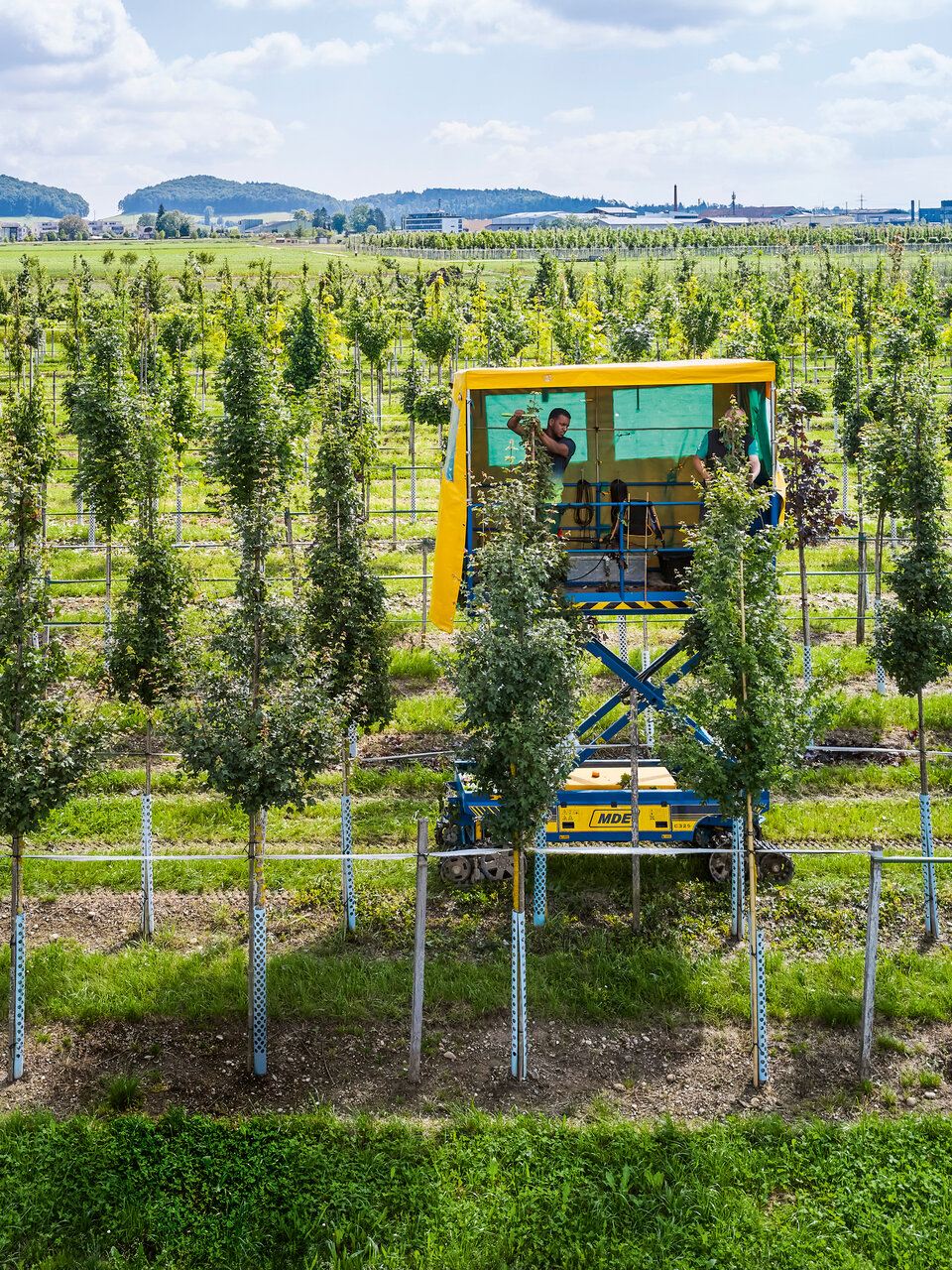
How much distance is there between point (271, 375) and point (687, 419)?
731 cm

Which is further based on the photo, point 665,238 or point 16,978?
point 665,238

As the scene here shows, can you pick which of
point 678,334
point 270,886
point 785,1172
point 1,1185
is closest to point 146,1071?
point 1,1185

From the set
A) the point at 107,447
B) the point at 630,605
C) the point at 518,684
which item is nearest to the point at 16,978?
Result: the point at 518,684

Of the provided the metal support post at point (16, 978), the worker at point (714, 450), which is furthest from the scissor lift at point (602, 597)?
the metal support post at point (16, 978)

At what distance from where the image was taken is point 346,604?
14.0 m

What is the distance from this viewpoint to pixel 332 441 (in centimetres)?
1448

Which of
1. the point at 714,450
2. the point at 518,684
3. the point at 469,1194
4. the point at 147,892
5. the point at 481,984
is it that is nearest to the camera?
the point at 469,1194

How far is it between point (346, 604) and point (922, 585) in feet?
22.3

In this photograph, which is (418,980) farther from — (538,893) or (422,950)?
(538,893)

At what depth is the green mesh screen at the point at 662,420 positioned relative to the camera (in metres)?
16.3

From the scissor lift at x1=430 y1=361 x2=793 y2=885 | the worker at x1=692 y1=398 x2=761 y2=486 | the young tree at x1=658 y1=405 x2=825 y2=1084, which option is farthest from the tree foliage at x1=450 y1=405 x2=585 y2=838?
the worker at x1=692 y1=398 x2=761 y2=486

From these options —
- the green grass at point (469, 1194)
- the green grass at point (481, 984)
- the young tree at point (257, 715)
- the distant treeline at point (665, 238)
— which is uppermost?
the distant treeline at point (665, 238)

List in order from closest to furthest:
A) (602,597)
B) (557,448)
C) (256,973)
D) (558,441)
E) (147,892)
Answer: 1. (256,973)
2. (147,892)
3. (602,597)
4. (557,448)
5. (558,441)

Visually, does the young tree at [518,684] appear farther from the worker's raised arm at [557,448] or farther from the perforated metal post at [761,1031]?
the worker's raised arm at [557,448]
